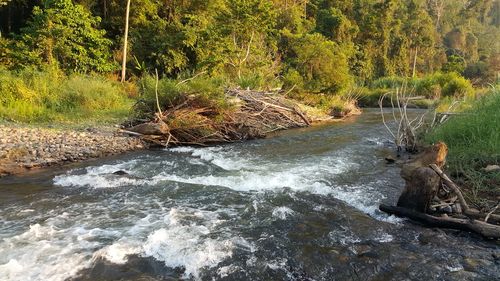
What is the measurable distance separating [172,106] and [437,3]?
5601 centimetres

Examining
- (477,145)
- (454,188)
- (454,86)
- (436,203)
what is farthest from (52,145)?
(454,86)

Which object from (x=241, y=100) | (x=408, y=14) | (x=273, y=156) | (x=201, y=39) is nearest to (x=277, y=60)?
(x=201, y=39)

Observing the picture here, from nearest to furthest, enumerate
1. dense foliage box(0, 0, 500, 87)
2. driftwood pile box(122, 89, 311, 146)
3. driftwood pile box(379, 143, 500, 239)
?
driftwood pile box(379, 143, 500, 239), driftwood pile box(122, 89, 311, 146), dense foliage box(0, 0, 500, 87)

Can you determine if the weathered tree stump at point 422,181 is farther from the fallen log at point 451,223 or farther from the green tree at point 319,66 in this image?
the green tree at point 319,66

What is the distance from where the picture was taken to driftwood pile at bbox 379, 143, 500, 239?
5027 mm

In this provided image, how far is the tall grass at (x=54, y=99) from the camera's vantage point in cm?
1252

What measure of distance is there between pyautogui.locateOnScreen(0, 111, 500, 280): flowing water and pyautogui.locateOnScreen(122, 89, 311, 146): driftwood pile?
282 centimetres

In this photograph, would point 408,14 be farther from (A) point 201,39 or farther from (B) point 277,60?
(A) point 201,39

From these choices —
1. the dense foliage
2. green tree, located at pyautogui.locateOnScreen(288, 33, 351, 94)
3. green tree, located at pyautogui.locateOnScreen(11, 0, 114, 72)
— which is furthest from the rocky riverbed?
green tree, located at pyautogui.locateOnScreen(288, 33, 351, 94)

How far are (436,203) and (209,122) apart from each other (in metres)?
8.08

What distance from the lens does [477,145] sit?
24.8ft

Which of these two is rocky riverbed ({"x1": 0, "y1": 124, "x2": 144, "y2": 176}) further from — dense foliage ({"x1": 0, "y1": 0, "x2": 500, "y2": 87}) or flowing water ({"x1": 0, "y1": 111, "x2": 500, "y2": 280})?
dense foliage ({"x1": 0, "y1": 0, "x2": 500, "y2": 87})

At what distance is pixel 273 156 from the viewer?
1043cm

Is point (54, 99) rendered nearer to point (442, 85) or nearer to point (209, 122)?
point (209, 122)
